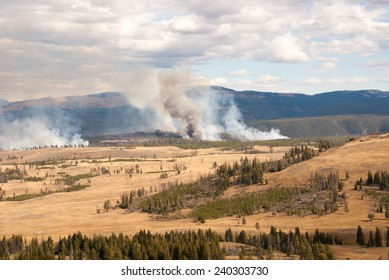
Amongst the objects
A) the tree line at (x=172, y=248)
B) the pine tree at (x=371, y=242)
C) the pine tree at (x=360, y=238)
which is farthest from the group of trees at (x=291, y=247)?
the pine tree at (x=371, y=242)

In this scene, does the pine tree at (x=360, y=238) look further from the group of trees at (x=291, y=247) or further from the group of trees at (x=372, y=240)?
the group of trees at (x=291, y=247)

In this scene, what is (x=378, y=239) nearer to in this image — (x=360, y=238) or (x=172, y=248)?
(x=360, y=238)

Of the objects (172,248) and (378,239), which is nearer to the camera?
(172,248)

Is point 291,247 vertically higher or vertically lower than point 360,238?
higher

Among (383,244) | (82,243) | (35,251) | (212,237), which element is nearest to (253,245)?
(212,237)

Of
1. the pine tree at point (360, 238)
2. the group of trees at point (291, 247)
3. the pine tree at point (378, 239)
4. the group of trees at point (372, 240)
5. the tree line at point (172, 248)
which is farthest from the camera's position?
the pine tree at point (360, 238)

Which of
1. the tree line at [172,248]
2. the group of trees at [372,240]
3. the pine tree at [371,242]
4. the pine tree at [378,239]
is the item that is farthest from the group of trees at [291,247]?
the pine tree at [378,239]

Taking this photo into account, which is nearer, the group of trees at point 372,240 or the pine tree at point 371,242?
the pine tree at point 371,242

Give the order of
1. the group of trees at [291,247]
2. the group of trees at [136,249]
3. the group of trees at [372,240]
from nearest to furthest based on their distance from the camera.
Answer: the group of trees at [136,249]
the group of trees at [291,247]
the group of trees at [372,240]

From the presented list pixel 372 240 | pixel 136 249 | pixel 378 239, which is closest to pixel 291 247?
pixel 372 240

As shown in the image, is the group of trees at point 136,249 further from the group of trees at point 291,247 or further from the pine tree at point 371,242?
A: the pine tree at point 371,242

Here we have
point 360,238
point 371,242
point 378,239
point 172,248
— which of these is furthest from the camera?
point 360,238

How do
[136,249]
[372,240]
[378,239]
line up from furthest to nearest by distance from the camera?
[378,239]
[372,240]
[136,249]

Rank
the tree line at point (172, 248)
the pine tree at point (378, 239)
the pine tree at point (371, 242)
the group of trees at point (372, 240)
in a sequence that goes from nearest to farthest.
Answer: the tree line at point (172, 248)
the pine tree at point (371, 242)
the pine tree at point (378, 239)
the group of trees at point (372, 240)
